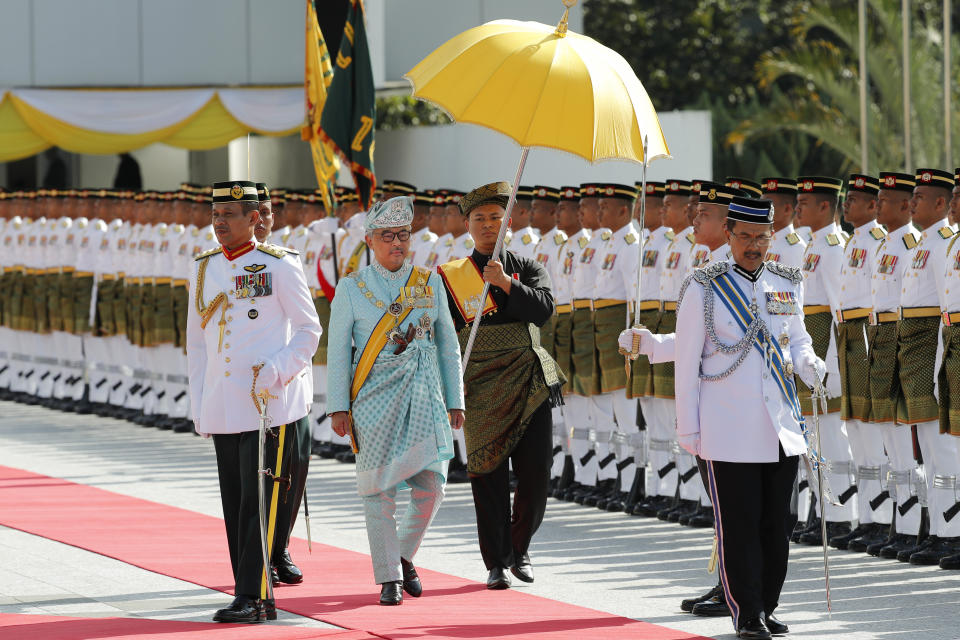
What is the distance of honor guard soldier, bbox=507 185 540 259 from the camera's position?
12.5 meters

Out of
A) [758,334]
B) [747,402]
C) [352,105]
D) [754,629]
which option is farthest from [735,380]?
[352,105]

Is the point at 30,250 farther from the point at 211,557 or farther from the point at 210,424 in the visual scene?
the point at 210,424

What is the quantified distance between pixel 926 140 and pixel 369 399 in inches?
625

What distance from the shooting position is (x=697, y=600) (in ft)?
25.0

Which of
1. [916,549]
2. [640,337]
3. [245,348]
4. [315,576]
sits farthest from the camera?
[916,549]

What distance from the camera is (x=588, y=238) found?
11.8 meters

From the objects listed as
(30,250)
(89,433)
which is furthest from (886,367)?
(30,250)

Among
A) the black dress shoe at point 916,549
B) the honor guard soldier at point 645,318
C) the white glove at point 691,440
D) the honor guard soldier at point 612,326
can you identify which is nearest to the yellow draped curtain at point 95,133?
the honor guard soldier at point 612,326

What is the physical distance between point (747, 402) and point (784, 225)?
3.26 metres

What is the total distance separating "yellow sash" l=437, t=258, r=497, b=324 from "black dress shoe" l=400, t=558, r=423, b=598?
1.26 metres

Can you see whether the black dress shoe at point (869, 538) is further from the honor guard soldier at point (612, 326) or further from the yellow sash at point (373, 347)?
the yellow sash at point (373, 347)

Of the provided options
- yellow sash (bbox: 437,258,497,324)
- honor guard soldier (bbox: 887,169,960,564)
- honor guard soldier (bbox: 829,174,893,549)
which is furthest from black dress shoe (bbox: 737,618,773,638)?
honor guard soldier (bbox: 829,174,893,549)

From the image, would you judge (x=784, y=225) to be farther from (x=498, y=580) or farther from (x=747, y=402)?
(x=747, y=402)

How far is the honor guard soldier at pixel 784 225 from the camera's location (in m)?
9.93
